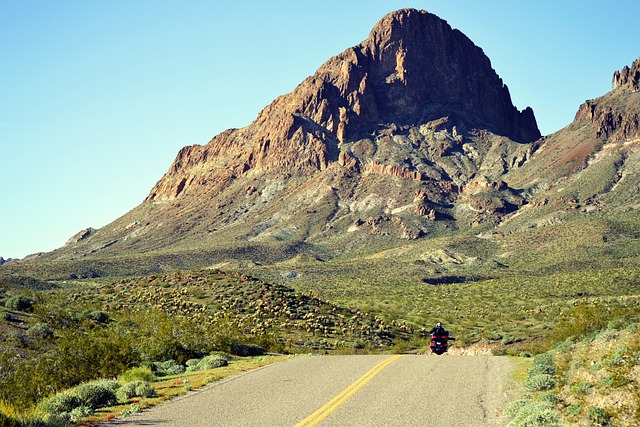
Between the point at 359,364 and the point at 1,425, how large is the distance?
12.3 metres

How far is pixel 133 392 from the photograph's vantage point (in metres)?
15.2

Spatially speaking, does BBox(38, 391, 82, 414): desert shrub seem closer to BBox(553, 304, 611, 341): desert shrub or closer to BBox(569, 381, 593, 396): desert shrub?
BBox(569, 381, 593, 396): desert shrub

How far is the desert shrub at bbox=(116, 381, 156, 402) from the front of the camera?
14773 mm

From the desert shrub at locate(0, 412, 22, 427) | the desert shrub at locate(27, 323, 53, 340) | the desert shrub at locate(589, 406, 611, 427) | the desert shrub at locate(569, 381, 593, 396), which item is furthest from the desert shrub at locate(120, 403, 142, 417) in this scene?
the desert shrub at locate(569, 381, 593, 396)

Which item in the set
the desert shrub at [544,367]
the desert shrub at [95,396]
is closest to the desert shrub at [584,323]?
the desert shrub at [544,367]

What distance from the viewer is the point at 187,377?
1877cm

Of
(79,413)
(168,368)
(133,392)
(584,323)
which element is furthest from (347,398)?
(584,323)

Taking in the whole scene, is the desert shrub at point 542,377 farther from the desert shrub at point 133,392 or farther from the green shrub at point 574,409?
the desert shrub at point 133,392

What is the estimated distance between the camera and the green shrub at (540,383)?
14758 mm

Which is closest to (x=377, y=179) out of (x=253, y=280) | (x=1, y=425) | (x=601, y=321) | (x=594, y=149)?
(x=594, y=149)

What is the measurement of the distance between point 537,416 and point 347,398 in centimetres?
446

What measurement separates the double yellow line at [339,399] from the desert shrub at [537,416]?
3688 mm

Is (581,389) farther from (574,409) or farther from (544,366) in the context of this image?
(544,366)

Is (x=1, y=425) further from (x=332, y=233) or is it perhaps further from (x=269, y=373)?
(x=332, y=233)
